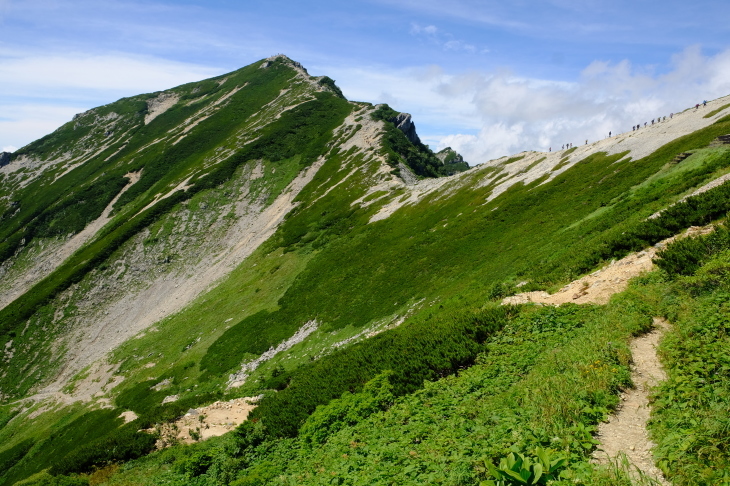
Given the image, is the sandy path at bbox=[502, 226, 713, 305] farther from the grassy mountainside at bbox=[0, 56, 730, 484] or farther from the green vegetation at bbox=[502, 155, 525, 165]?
the green vegetation at bbox=[502, 155, 525, 165]

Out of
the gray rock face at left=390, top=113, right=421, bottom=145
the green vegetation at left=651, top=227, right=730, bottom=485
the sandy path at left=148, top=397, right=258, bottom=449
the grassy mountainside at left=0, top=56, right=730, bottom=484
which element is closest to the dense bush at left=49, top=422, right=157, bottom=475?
the grassy mountainside at left=0, top=56, right=730, bottom=484

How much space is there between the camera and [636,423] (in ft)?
28.4

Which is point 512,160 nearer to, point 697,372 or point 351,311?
point 351,311

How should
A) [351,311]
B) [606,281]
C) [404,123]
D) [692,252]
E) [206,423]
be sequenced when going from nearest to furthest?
[692,252] < [606,281] < [206,423] < [351,311] < [404,123]

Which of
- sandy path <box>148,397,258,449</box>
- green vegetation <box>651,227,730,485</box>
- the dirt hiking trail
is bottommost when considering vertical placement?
sandy path <box>148,397,258,449</box>

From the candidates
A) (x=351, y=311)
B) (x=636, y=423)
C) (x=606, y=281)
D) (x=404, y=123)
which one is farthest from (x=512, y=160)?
(x=404, y=123)

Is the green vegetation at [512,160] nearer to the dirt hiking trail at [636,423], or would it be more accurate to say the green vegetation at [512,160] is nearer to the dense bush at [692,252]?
the dense bush at [692,252]

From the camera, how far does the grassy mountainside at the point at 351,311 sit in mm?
10469

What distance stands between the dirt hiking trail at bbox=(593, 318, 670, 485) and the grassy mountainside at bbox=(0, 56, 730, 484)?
11.6 inches

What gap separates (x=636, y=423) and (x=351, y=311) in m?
31.7

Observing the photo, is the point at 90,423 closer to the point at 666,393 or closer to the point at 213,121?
the point at 666,393

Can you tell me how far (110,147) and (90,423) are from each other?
157 metres

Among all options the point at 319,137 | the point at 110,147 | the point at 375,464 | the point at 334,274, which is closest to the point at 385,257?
the point at 334,274

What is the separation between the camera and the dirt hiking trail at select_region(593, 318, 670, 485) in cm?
753
